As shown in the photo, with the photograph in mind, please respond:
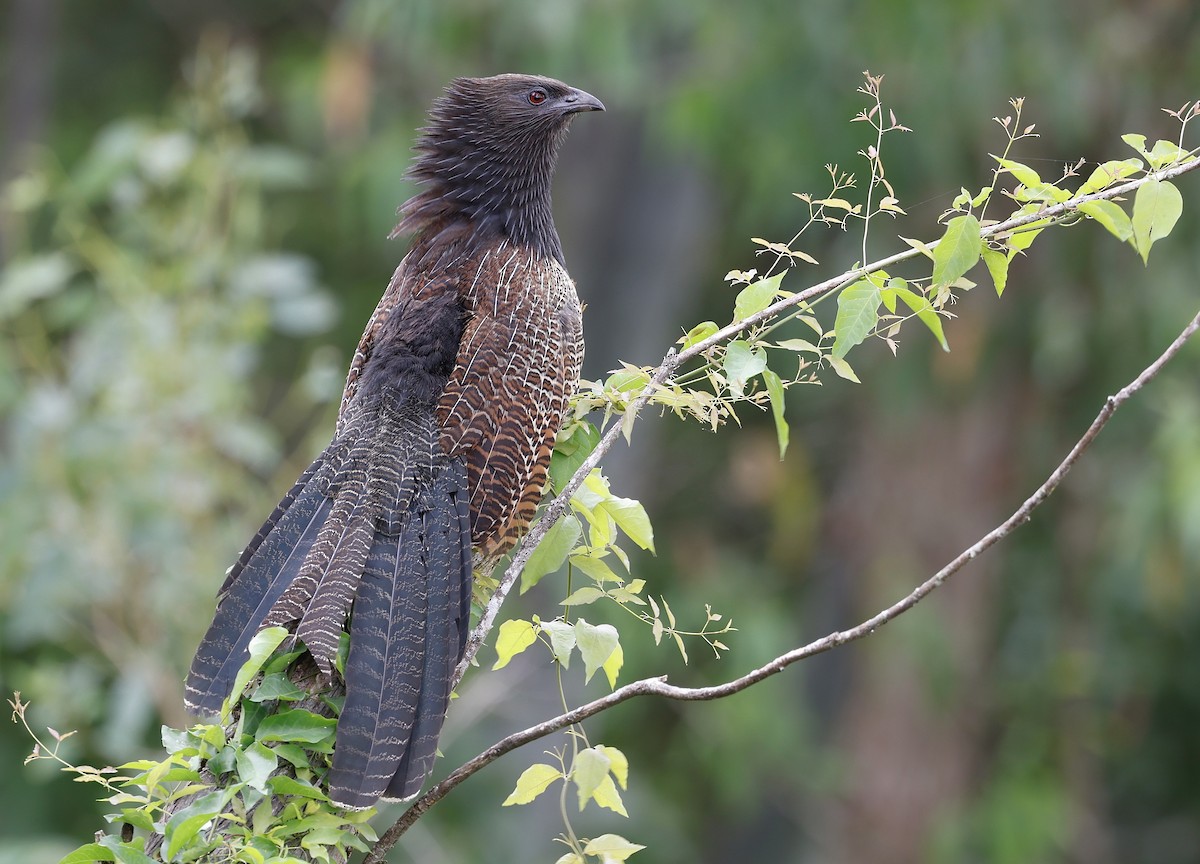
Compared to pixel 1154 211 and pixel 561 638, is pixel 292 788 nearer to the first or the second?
pixel 561 638

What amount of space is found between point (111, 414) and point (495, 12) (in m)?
3.11

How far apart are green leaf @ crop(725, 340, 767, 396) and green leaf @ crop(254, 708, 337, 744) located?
0.73 m

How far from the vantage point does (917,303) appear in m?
2.04

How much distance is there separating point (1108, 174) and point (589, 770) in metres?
1.09

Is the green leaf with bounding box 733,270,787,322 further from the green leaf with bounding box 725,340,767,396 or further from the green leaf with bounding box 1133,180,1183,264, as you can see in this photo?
the green leaf with bounding box 1133,180,1183,264

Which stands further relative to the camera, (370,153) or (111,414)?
(370,153)

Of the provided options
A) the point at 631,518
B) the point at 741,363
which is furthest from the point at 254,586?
the point at 741,363

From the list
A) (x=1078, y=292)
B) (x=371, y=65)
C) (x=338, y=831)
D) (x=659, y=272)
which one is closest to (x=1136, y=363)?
(x=1078, y=292)

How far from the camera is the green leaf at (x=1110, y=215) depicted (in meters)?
2.04

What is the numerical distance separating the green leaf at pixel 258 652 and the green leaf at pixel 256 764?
0.21 feet

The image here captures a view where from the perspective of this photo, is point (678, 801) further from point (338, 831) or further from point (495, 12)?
point (338, 831)

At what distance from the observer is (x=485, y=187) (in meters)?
3.26

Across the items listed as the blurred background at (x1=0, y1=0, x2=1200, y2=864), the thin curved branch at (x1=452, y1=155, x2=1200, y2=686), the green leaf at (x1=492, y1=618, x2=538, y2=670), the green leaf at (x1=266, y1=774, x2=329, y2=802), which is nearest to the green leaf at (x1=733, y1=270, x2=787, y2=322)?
the thin curved branch at (x1=452, y1=155, x2=1200, y2=686)


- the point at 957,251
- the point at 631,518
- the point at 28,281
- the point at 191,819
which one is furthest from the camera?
the point at 28,281
